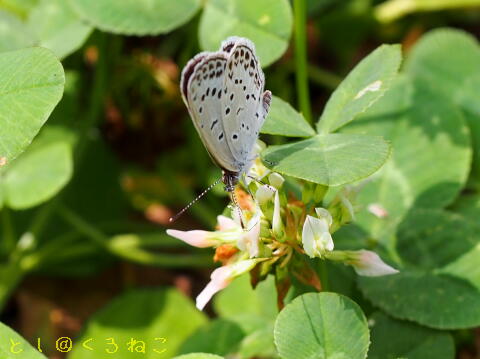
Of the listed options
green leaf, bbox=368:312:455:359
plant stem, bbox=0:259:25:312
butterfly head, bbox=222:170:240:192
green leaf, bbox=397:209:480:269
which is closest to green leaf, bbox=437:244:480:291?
green leaf, bbox=397:209:480:269

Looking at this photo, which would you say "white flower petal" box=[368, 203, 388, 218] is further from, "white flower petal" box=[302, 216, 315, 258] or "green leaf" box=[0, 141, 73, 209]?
"green leaf" box=[0, 141, 73, 209]

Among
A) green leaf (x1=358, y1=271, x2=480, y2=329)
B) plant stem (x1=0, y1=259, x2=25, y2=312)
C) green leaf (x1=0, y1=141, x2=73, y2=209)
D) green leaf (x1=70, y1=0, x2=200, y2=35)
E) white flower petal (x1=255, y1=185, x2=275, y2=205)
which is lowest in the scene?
plant stem (x1=0, y1=259, x2=25, y2=312)

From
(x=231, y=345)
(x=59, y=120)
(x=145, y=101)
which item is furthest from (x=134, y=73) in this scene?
(x=231, y=345)

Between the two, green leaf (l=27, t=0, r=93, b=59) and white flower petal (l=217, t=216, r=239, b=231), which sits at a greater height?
green leaf (l=27, t=0, r=93, b=59)

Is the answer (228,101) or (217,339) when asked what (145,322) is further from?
(228,101)

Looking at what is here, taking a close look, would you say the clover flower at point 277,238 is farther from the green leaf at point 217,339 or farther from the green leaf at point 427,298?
the green leaf at point 217,339

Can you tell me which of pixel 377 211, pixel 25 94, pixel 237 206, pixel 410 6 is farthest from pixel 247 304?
pixel 410 6

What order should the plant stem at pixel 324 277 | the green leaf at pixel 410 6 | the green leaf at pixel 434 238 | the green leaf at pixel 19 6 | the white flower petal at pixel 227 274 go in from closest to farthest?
the white flower petal at pixel 227 274 → the plant stem at pixel 324 277 → the green leaf at pixel 434 238 → the green leaf at pixel 19 6 → the green leaf at pixel 410 6

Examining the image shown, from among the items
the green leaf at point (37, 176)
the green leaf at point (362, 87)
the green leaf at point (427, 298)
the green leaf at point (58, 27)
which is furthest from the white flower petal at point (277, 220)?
the green leaf at point (58, 27)
